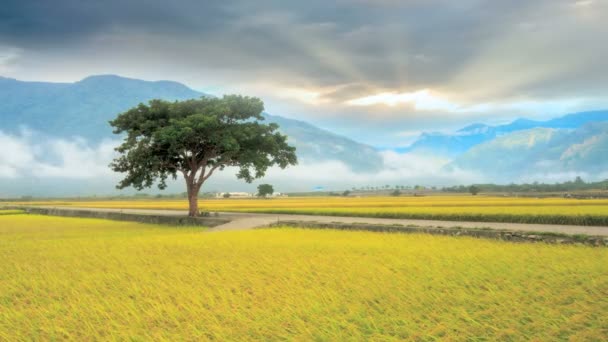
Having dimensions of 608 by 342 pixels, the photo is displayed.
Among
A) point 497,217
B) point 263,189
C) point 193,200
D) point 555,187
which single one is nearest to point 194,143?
point 193,200

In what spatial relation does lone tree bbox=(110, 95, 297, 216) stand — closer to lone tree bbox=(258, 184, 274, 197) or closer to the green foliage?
lone tree bbox=(258, 184, 274, 197)

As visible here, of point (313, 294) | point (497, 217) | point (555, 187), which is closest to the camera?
point (313, 294)

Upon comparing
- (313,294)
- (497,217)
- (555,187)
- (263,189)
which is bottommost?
(313,294)

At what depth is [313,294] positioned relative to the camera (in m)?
8.66

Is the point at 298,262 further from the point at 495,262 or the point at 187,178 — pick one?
the point at 187,178

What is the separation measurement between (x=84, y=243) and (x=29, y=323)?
1239 centimetres

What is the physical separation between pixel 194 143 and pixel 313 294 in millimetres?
25845

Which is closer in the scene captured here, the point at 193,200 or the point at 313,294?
the point at 313,294

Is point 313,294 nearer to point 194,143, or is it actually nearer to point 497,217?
point 497,217

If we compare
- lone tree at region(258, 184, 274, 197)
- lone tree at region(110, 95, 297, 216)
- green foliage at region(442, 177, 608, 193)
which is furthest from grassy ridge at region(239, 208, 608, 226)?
lone tree at region(258, 184, 274, 197)

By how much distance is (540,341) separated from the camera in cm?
598

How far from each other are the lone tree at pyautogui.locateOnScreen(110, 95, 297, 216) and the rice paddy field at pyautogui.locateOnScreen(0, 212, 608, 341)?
55.7 feet

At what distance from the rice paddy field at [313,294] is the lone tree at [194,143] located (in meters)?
17.0

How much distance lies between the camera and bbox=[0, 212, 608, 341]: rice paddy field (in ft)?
21.8
